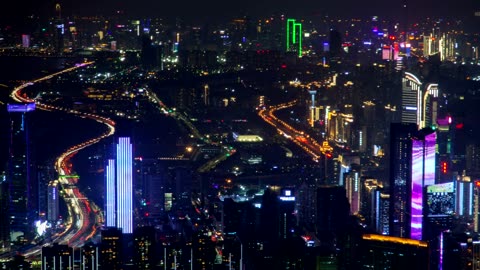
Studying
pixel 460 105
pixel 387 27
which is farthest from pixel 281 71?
pixel 460 105

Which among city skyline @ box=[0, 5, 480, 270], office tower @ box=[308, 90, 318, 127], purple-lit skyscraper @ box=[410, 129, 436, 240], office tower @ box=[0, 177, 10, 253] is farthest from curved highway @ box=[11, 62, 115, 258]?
office tower @ box=[308, 90, 318, 127]

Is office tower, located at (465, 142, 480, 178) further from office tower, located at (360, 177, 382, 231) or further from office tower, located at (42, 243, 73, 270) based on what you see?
office tower, located at (42, 243, 73, 270)

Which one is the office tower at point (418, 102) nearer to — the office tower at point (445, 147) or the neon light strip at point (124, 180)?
the office tower at point (445, 147)

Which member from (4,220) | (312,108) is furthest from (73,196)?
(312,108)

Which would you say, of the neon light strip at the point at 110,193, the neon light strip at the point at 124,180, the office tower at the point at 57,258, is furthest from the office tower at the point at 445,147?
the office tower at the point at 57,258

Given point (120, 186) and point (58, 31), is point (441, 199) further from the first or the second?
point (58, 31)

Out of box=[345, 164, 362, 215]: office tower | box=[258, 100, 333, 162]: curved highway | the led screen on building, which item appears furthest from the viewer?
box=[258, 100, 333, 162]: curved highway
